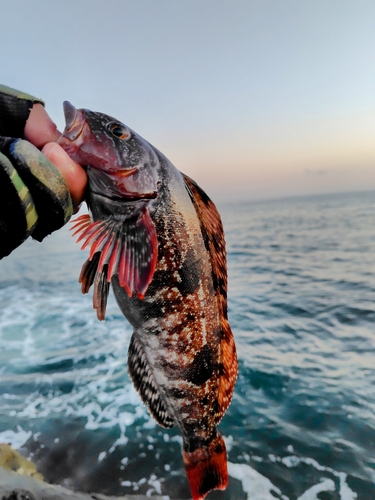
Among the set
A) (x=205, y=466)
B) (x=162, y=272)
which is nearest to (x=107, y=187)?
(x=162, y=272)

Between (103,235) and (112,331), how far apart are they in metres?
8.36

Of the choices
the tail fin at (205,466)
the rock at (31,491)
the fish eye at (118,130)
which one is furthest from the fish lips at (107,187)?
the rock at (31,491)

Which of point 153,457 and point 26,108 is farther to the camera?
point 153,457

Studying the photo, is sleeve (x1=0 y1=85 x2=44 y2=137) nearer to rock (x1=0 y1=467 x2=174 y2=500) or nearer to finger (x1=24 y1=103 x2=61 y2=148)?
finger (x1=24 y1=103 x2=61 y2=148)

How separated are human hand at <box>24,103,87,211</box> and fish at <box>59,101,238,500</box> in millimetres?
133

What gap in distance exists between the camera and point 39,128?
2195mm

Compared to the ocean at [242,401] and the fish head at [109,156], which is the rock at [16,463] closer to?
the ocean at [242,401]

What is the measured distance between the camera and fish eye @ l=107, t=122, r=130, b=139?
2.56 meters

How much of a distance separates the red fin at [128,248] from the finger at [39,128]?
2.02 feet

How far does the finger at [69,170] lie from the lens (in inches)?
83.4

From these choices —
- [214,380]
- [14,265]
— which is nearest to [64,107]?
[214,380]

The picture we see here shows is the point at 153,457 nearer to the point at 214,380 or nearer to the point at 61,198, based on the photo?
the point at 214,380

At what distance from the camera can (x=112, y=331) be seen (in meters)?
10.3

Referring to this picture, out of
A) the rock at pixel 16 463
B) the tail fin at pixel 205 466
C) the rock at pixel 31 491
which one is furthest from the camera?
the rock at pixel 16 463
